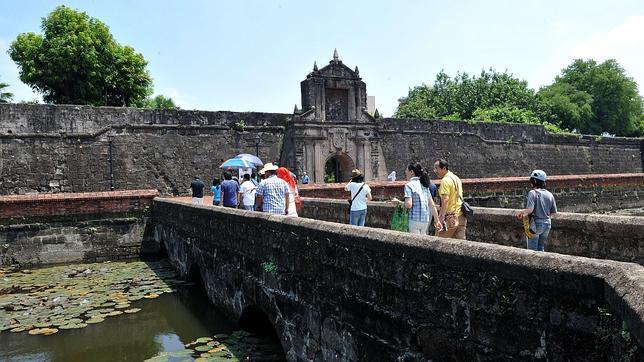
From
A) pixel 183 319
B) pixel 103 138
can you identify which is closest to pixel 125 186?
pixel 103 138

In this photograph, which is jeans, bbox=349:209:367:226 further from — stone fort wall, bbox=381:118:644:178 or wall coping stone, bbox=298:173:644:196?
stone fort wall, bbox=381:118:644:178

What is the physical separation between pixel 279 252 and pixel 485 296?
2842 millimetres

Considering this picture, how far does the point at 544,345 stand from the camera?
2221 millimetres

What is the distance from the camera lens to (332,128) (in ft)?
66.8

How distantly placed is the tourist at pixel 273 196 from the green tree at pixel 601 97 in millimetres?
37708

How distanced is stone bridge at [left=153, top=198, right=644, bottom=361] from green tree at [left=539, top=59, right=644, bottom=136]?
39784mm

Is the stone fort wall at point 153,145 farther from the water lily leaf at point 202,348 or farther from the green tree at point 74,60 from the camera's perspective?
the water lily leaf at point 202,348

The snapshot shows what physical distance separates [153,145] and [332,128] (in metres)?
7.09

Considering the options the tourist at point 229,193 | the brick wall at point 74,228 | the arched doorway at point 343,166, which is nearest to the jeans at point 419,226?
the tourist at point 229,193

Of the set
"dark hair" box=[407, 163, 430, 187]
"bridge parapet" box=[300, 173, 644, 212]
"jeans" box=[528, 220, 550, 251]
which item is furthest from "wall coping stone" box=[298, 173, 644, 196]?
"jeans" box=[528, 220, 550, 251]

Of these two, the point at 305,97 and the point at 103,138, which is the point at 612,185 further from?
the point at 103,138

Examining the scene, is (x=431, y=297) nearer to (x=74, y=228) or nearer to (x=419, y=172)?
(x=419, y=172)

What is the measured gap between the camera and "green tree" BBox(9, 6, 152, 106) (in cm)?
2483

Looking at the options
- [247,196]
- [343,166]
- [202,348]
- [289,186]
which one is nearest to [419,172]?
[289,186]
